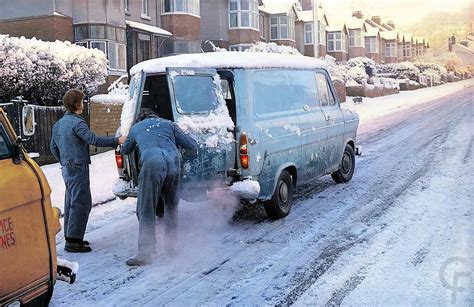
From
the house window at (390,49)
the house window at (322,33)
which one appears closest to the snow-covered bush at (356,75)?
the house window at (322,33)

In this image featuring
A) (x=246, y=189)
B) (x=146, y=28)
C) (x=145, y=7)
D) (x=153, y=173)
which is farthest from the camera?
(x=145, y=7)

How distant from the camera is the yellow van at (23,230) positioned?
3.50 meters

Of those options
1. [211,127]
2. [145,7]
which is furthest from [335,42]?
[211,127]

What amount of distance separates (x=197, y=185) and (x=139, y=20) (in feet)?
75.7

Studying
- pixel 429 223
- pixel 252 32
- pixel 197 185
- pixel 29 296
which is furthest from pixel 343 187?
pixel 252 32

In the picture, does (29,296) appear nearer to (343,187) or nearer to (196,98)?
(196,98)

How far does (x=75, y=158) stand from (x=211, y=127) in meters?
1.59

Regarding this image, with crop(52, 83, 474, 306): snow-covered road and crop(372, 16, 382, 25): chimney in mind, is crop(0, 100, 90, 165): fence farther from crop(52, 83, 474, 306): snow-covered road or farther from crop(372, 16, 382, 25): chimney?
crop(372, 16, 382, 25): chimney

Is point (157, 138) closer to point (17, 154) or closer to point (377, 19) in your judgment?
point (17, 154)

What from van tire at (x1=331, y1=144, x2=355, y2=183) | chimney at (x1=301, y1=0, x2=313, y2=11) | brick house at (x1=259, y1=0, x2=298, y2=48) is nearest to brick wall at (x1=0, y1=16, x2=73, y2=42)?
van tire at (x1=331, y1=144, x2=355, y2=183)

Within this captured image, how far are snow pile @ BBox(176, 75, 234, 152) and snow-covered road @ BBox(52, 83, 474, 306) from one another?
3.74 ft

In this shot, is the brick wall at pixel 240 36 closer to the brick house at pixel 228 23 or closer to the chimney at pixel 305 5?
the brick house at pixel 228 23

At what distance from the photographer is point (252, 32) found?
124 ft

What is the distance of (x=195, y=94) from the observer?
21.6 ft
